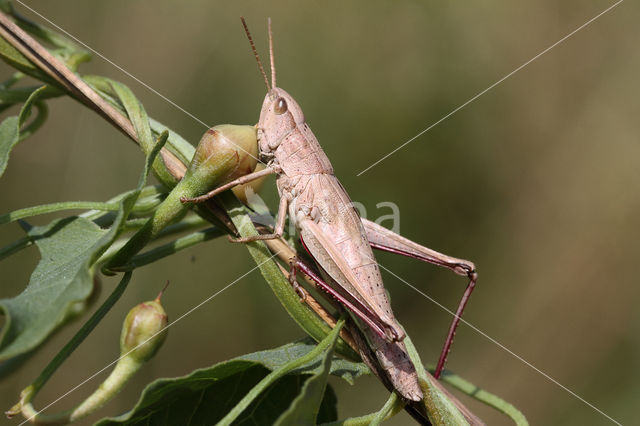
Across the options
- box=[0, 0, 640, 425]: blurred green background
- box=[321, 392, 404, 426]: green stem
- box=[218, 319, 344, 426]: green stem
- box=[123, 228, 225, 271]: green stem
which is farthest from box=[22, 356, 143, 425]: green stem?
box=[0, 0, 640, 425]: blurred green background

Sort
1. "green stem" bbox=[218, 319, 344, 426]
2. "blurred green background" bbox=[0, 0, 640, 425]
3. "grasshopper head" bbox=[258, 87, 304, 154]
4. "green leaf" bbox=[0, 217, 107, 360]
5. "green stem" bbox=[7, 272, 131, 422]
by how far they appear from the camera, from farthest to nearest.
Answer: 1. "blurred green background" bbox=[0, 0, 640, 425]
2. "grasshopper head" bbox=[258, 87, 304, 154]
3. "green stem" bbox=[7, 272, 131, 422]
4. "green stem" bbox=[218, 319, 344, 426]
5. "green leaf" bbox=[0, 217, 107, 360]

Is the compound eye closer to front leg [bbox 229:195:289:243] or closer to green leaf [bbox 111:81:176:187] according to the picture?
front leg [bbox 229:195:289:243]

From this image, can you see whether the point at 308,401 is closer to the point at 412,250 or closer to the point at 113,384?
the point at 113,384

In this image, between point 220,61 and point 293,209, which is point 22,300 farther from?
point 220,61

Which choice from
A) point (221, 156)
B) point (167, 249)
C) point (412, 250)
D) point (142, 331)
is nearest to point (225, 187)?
point (221, 156)

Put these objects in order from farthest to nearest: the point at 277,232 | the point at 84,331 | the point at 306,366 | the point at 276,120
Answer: the point at 276,120
the point at 277,232
the point at 306,366
the point at 84,331

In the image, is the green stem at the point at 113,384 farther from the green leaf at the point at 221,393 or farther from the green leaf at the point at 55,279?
the green leaf at the point at 55,279

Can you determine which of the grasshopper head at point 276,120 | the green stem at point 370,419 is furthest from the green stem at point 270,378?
the grasshopper head at point 276,120

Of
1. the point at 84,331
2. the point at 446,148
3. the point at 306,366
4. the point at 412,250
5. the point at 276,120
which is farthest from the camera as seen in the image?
the point at 446,148
